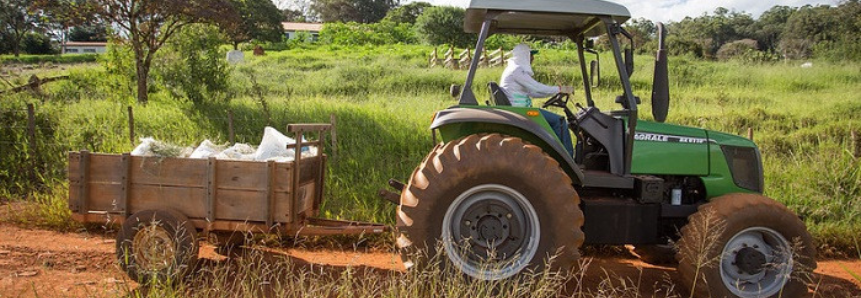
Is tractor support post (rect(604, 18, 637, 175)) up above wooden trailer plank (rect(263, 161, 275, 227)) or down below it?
above

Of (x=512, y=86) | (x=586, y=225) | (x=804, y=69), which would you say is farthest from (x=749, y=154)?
(x=804, y=69)

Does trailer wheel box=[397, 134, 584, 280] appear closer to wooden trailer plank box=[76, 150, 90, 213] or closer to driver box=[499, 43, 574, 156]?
driver box=[499, 43, 574, 156]

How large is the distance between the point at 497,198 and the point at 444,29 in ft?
Result: 105

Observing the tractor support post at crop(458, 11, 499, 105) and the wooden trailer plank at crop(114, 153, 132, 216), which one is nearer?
the tractor support post at crop(458, 11, 499, 105)

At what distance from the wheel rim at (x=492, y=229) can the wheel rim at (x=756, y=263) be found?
1352mm

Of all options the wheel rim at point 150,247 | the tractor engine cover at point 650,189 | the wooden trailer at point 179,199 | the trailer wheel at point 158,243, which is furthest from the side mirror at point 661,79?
the wheel rim at point 150,247

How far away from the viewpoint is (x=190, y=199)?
4.53m

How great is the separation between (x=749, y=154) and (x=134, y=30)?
9495 mm

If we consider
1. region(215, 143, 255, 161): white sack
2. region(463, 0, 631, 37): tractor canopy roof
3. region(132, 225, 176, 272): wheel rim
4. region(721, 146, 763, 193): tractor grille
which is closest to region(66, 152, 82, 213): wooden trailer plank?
region(132, 225, 176, 272): wheel rim

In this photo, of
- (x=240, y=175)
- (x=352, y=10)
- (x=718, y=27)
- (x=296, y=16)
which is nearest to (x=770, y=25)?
(x=718, y=27)

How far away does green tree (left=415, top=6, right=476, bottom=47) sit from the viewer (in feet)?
116

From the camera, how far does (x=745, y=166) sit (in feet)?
15.5

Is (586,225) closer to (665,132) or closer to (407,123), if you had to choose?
(665,132)

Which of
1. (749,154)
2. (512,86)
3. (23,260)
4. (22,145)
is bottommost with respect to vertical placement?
(23,260)
